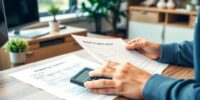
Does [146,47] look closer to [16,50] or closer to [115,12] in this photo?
[16,50]

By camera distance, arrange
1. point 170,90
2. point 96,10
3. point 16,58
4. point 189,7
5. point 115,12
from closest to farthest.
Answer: point 170,90 → point 16,58 → point 189,7 → point 96,10 → point 115,12

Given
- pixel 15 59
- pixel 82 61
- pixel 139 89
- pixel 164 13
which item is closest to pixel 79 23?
pixel 164 13

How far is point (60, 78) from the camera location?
2.60ft

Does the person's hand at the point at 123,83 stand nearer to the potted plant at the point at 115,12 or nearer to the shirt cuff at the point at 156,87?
the shirt cuff at the point at 156,87

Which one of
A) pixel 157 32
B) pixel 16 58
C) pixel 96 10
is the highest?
pixel 96 10

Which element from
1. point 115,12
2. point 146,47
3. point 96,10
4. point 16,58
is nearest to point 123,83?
point 146,47

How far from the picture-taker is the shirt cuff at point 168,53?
950 mm

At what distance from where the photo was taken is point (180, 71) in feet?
2.91

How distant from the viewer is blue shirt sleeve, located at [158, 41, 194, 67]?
940mm

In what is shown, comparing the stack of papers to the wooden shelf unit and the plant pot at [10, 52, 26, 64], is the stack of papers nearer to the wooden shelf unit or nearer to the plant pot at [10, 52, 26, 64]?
the plant pot at [10, 52, 26, 64]

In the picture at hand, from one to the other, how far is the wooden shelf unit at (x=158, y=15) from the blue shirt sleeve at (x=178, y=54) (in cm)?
219

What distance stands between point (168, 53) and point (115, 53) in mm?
205

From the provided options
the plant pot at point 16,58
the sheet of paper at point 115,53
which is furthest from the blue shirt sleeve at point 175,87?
the plant pot at point 16,58

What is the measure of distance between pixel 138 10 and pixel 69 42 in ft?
5.16
